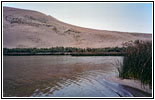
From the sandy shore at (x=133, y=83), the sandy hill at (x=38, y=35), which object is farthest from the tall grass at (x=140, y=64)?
the sandy hill at (x=38, y=35)

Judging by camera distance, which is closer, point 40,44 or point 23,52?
point 23,52

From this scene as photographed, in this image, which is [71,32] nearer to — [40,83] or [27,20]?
[27,20]

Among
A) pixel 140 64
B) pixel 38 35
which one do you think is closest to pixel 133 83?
pixel 140 64

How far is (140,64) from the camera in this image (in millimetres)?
6098

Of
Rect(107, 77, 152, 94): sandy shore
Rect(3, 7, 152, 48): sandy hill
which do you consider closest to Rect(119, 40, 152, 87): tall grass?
Rect(107, 77, 152, 94): sandy shore

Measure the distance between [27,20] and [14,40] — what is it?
1519 centimetres

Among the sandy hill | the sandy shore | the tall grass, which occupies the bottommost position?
the sandy shore

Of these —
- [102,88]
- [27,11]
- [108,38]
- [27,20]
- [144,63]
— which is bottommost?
[102,88]

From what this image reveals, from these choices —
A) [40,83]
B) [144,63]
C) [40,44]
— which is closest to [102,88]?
[144,63]

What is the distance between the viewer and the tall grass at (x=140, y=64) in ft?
18.7

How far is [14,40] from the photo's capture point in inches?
1241

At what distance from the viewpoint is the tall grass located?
5.71 metres

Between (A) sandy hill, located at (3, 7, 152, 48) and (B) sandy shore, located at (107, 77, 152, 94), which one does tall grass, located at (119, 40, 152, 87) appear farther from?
(A) sandy hill, located at (3, 7, 152, 48)

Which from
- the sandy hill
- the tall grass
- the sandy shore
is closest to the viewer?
the sandy shore
